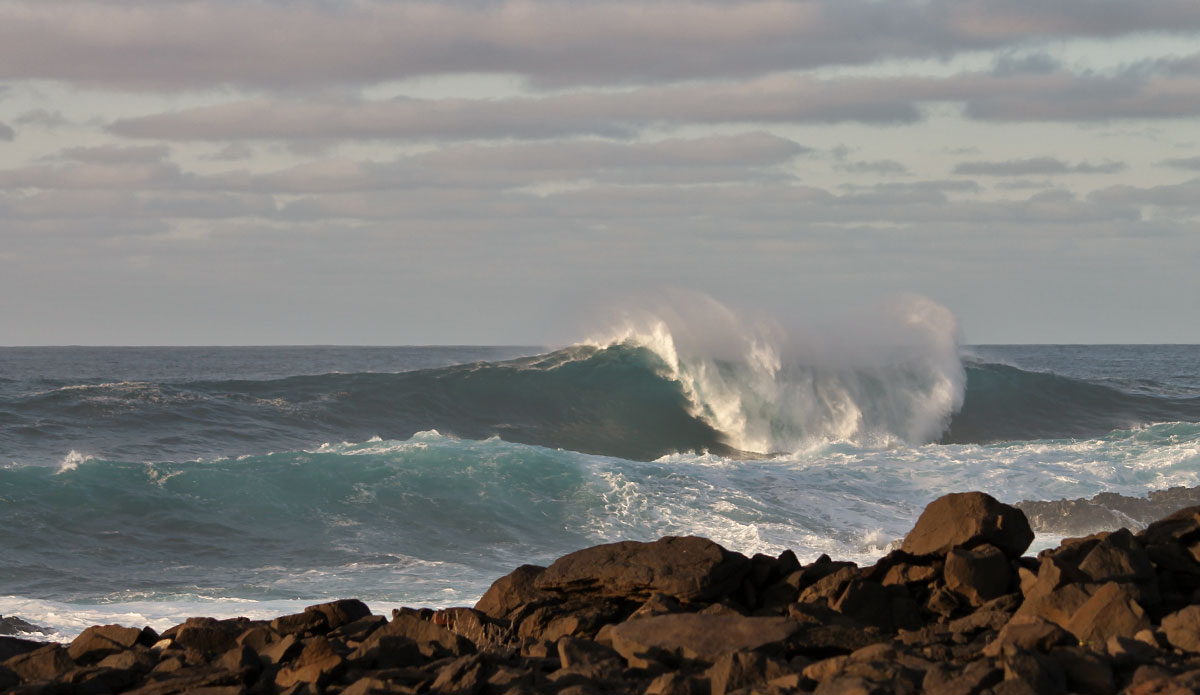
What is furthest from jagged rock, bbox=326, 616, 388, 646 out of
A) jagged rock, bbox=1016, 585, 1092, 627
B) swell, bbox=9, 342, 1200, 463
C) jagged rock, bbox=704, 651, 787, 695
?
swell, bbox=9, 342, 1200, 463

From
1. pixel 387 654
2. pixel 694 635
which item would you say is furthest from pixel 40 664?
pixel 694 635

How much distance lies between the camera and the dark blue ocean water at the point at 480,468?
41.9ft

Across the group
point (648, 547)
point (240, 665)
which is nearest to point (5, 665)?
point (240, 665)

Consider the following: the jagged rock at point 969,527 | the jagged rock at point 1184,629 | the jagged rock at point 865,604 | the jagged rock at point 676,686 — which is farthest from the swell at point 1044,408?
the jagged rock at point 676,686

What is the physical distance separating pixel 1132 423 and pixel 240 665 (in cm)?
2876

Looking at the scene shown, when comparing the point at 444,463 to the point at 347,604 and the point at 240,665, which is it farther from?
the point at 240,665

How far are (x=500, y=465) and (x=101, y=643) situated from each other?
10765mm

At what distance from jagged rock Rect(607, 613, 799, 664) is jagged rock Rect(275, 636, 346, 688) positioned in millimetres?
1295

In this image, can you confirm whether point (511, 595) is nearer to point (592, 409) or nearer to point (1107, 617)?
point (1107, 617)

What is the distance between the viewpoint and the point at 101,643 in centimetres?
667

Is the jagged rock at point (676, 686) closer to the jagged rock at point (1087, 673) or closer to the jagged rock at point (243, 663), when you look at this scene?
the jagged rock at point (1087, 673)

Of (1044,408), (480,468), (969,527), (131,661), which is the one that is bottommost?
(480,468)

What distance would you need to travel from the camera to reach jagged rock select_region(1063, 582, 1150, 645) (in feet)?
18.4

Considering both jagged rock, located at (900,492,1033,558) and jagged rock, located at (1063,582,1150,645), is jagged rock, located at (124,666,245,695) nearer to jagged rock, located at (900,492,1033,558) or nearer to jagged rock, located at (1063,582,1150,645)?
jagged rock, located at (900,492,1033,558)
